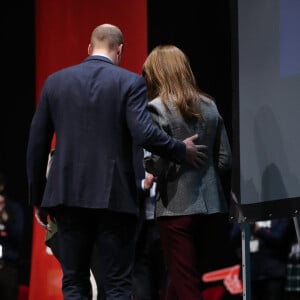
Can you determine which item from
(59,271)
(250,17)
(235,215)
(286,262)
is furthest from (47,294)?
(250,17)

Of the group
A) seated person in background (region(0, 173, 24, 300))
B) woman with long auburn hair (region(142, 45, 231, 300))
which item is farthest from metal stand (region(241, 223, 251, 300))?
seated person in background (region(0, 173, 24, 300))

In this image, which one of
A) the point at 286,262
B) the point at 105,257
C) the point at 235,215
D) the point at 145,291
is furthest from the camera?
the point at 286,262

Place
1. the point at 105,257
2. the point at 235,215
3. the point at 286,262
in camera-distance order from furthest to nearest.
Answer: the point at 286,262
the point at 235,215
the point at 105,257

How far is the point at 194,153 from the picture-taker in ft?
11.0

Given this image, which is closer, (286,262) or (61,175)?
(61,175)

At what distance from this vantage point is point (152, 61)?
11.8 feet

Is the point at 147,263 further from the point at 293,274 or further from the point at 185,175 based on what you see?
the point at 185,175

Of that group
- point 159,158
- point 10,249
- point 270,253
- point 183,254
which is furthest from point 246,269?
point 10,249

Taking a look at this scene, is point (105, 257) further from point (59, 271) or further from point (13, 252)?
point (13, 252)

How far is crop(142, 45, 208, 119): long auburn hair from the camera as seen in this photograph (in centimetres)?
348

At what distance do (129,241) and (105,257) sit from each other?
0.11 m

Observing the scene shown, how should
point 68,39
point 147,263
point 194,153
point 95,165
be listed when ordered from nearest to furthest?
point 95,165 < point 194,153 < point 147,263 < point 68,39

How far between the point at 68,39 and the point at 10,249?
1.60 meters

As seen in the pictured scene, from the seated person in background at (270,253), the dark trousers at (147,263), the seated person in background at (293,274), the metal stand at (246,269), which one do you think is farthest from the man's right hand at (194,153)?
the seated person in background at (293,274)
